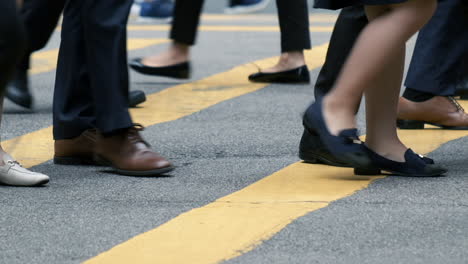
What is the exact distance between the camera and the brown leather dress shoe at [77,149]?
427cm

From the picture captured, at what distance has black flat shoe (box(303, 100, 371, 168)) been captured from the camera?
3822 millimetres

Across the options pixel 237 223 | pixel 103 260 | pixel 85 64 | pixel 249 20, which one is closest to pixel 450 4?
pixel 85 64

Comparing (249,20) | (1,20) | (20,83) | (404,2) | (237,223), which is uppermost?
(1,20)

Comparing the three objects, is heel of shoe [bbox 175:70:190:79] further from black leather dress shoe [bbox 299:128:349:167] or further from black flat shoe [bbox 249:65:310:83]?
black leather dress shoe [bbox 299:128:349:167]

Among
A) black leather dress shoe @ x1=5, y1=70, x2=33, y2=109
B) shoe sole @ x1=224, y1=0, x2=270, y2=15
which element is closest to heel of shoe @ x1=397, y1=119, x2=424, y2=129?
black leather dress shoe @ x1=5, y1=70, x2=33, y2=109

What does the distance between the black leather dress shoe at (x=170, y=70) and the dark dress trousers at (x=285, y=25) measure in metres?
0.13

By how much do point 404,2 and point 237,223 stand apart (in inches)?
35.4

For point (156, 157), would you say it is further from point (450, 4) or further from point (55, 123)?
point (450, 4)

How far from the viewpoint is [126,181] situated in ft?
13.0

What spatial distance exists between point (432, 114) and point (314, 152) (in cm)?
97

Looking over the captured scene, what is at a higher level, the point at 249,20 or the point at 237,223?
the point at 237,223

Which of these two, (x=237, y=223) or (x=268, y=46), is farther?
(x=268, y=46)

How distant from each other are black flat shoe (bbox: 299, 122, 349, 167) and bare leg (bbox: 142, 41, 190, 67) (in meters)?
2.48

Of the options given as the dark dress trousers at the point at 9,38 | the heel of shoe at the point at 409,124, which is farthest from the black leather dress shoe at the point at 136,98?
the dark dress trousers at the point at 9,38
